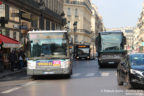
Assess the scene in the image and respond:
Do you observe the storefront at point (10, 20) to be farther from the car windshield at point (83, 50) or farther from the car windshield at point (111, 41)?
the car windshield at point (83, 50)

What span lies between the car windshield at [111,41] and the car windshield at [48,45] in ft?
42.5

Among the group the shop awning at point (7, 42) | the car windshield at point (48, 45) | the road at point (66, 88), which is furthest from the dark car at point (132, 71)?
the shop awning at point (7, 42)

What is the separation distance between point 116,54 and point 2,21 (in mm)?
10900

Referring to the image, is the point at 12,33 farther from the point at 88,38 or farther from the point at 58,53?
the point at 88,38

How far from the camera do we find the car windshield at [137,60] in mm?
14238

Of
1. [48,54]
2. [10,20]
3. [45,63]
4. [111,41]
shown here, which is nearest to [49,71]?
[45,63]

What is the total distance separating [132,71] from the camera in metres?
13.5

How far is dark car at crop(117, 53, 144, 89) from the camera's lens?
13.2 meters

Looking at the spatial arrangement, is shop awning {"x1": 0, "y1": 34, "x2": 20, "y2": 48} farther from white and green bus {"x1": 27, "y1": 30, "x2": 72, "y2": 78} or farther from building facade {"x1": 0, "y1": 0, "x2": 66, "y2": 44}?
white and green bus {"x1": 27, "y1": 30, "x2": 72, "y2": 78}

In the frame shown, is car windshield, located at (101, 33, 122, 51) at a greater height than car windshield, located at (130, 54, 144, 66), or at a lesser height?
greater

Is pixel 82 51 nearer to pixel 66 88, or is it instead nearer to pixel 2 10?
pixel 2 10

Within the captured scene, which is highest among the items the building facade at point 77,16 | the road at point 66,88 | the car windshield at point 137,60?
the building facade at point 77,16

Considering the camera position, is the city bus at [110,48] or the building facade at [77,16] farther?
the building facade at [77,16]

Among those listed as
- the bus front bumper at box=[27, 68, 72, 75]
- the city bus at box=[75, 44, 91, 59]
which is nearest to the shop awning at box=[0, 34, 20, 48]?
the bus front bumper at box=[27, 68, 72, 75]
